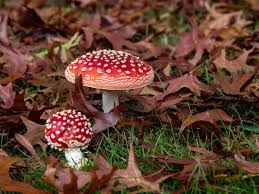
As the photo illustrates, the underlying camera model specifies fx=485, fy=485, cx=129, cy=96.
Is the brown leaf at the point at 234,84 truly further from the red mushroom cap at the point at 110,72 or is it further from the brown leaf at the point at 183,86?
the red mushroom cap at the point at 110,72

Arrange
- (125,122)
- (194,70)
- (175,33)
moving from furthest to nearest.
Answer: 1. (175,33)
2. (194,70)
3. (125,122)

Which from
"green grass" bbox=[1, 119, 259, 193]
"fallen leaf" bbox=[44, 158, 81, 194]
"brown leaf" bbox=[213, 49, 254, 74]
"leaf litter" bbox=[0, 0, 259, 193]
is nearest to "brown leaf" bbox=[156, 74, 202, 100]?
"leaf litter" bbox=[0, 0, 259, 193]

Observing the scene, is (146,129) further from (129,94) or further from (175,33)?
(175,33)

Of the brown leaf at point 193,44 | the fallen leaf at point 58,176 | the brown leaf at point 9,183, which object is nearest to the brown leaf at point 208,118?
the fallen leaf at point 58,176

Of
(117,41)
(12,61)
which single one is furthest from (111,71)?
(117,41)

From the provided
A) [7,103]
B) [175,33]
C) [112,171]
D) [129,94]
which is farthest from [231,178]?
[175,33]

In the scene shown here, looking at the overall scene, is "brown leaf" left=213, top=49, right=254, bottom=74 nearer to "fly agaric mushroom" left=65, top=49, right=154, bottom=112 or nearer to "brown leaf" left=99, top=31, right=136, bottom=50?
"brown leaf" left=99, top=31, right=136, bottom=50
